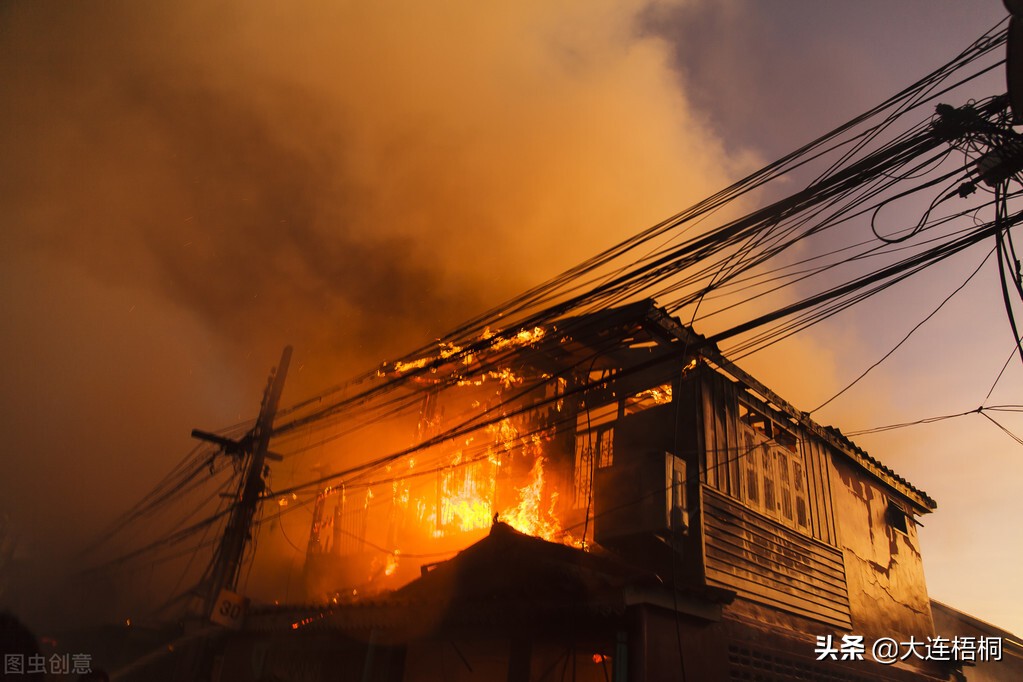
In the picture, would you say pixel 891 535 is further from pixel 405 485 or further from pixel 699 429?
pixel 405 485

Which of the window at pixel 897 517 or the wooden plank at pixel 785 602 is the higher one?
the window at pixel 897 517

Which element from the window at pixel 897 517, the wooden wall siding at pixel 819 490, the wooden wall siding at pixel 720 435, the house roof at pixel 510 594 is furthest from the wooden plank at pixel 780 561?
the window at pixel 897 517

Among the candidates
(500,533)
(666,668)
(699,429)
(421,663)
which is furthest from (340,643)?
(699,429)

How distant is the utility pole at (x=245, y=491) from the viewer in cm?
1462

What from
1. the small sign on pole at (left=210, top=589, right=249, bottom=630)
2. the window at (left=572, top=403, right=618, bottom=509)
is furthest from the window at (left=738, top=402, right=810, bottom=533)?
the small sign on pole at (left=210, top=589, right=249, bottom=630)

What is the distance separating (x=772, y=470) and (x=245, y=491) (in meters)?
13.0

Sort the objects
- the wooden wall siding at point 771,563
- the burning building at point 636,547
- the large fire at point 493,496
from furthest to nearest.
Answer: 1. the large fire at point 493,496
2. the wooden wall siding at point 771,563
3. the burning building at point 636,547

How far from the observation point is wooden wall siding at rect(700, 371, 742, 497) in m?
13.5

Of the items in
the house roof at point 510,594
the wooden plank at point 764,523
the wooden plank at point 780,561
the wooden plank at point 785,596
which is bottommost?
the house roof at point 510,594

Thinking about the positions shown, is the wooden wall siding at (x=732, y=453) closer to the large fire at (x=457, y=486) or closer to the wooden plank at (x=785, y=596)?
the wooden plank at (x=785, y=596)

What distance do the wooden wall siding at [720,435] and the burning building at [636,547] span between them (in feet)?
0.17

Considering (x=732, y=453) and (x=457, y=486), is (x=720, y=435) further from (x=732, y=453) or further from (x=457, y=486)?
(x=457, y=486)

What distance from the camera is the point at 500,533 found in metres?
12.2

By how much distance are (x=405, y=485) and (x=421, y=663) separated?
411 inches
